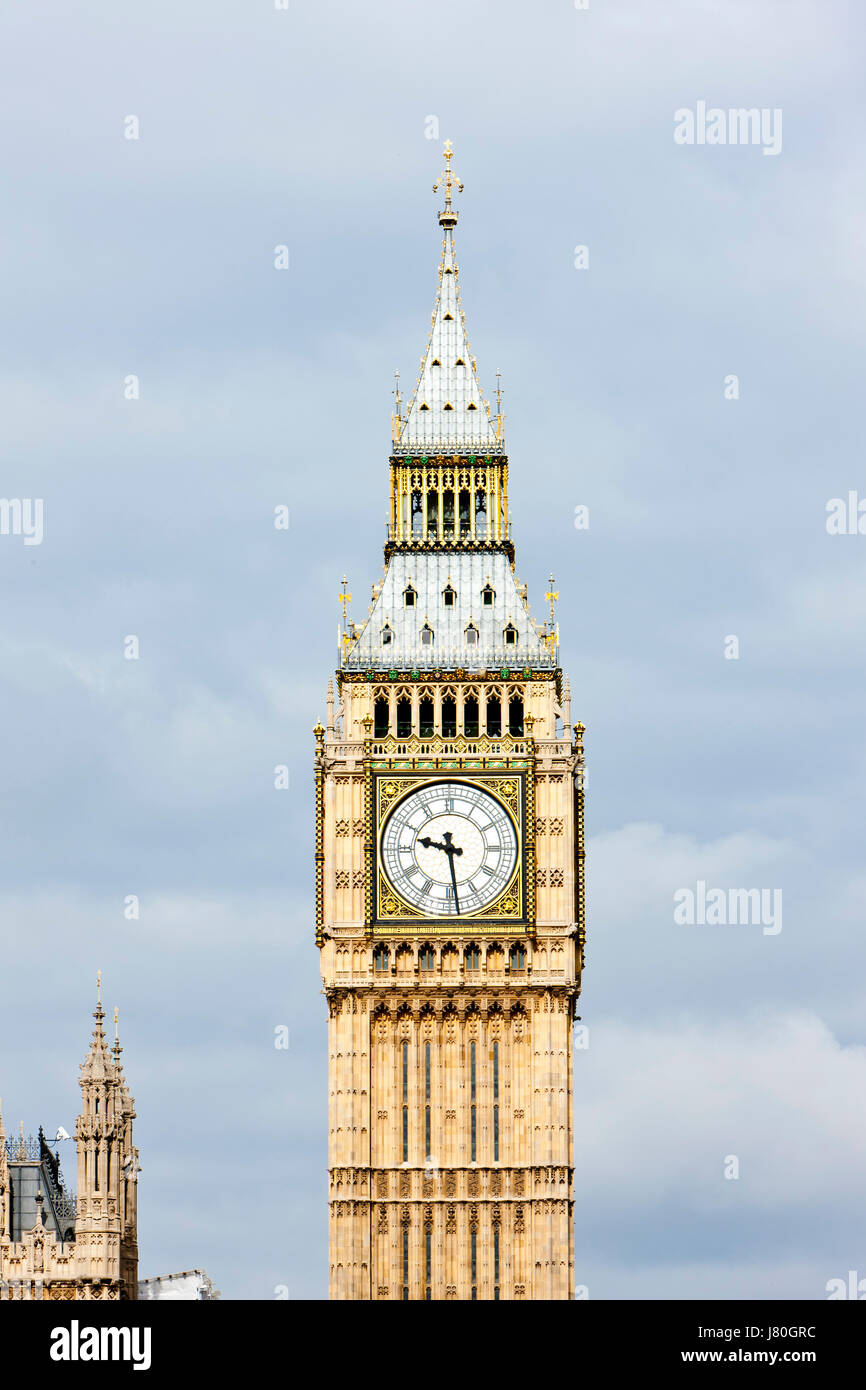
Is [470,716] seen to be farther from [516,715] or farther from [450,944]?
[450,944]

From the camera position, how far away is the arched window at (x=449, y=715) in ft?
411

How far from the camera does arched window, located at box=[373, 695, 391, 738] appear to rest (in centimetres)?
12506

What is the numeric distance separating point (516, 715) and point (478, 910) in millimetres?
6563

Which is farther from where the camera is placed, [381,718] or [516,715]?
[381,718]

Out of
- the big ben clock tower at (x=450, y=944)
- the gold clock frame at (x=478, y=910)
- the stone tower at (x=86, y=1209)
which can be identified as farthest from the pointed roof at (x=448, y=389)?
the stone tower at (x=86, y=1209)

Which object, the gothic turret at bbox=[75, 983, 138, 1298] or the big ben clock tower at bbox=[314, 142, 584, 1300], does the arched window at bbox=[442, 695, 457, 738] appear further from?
the gothic turret at bbox=[75, 983, 138, 1298]

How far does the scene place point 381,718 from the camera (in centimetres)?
12544

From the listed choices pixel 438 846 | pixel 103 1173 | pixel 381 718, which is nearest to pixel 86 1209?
pixel 103 1173

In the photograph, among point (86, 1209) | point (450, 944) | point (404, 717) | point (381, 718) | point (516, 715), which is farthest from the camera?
point (381, 718)

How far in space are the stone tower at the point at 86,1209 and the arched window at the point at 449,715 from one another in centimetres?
1644

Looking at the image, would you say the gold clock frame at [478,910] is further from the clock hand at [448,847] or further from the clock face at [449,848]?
the clock hand at [448,847]

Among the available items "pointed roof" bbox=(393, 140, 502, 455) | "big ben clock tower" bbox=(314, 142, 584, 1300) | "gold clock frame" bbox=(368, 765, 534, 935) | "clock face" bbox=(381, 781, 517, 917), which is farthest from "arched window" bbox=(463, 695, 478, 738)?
"pointed roof" bbox=(393, 140, 502, 455)

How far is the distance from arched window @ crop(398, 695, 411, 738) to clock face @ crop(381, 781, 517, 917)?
2.08 metres
